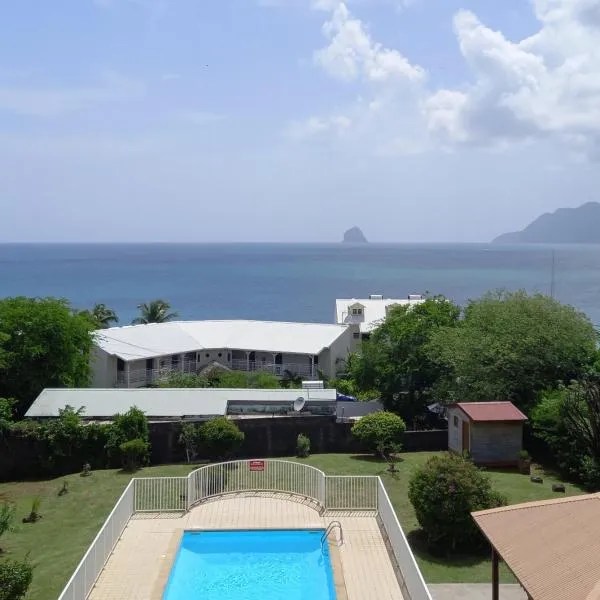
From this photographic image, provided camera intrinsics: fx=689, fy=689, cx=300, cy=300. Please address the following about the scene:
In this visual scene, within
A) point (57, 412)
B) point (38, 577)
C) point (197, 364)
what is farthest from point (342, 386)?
point (38, 577)

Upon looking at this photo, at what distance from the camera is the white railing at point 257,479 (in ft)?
63.7

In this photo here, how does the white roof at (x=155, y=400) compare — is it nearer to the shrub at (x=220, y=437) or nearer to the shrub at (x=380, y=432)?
the shrub at (x=220, y=437)

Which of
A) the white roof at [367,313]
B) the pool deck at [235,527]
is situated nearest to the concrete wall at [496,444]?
the pool deck at [235,527]

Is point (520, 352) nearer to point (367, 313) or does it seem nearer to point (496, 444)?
point (496, 444)

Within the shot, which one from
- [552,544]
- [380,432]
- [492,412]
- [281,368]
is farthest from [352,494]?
[281,368]

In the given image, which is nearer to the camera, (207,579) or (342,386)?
(207,579)

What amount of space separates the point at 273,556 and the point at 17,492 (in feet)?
31.1

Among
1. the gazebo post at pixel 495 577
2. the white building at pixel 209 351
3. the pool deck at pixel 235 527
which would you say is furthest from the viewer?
the white building at pixel 209 351

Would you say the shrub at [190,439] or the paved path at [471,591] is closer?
the paved path at [471,591]

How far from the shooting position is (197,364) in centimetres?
4459

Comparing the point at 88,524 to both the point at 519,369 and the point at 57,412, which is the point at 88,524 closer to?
the point at 57,412

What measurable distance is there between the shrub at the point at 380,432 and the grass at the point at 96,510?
58 cm

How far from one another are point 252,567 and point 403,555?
4.22 m

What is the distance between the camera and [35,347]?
2877 cm
